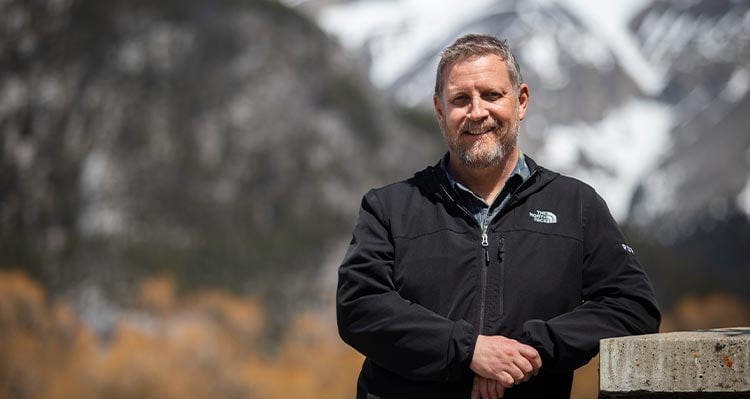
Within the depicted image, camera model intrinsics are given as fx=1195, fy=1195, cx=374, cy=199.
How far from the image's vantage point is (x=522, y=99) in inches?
126

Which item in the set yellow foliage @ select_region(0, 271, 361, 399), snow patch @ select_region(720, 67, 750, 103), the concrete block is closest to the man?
the concrete block

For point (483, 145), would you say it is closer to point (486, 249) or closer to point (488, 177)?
point (488, 177)

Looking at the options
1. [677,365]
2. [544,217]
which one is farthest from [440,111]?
[677,365]

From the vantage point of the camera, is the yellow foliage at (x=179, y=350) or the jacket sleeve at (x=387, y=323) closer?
the jacket sleeve at (x=387, y=323)

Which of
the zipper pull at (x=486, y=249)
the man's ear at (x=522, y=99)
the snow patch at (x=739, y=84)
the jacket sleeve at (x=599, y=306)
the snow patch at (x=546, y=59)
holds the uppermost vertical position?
the snow patch at (x=546, y=59)

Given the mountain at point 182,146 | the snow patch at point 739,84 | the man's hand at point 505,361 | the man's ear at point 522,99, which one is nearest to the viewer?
the man's hand at point 505,361

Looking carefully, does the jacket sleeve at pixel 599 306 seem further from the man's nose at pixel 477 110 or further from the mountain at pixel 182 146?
the mountain at pixel 182 146

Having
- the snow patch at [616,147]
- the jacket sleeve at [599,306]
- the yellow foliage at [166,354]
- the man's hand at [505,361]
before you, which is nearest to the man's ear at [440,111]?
the jacket sleeve at [599,306]

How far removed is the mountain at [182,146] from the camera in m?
58.7

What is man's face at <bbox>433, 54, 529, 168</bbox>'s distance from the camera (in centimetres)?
303

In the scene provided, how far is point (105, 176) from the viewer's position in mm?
59781

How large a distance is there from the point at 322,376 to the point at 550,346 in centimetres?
5076

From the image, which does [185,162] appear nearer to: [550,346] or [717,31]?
[717,31]

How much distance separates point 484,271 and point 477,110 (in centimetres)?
41
